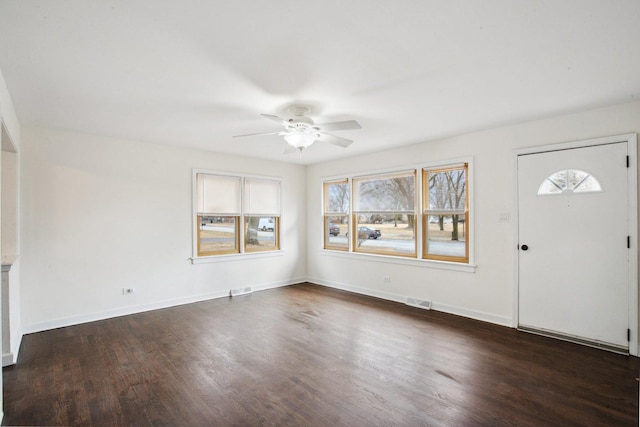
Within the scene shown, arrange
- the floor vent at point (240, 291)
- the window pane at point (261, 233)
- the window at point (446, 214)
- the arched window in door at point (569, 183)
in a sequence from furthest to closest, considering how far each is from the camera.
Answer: the window pane at point (261, 233)
the floor vent at point (240, 291)
the window at point (446, 214)
the arched window in door at point (569, 183)

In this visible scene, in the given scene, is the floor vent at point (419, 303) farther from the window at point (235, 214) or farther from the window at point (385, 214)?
the window at point (235, 214)

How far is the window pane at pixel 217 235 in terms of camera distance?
17.9 ft

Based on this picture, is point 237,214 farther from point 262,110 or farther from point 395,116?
point 395,116

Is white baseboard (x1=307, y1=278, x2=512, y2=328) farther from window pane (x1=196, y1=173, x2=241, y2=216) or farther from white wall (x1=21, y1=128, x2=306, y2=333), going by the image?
window pane (x1=196, y1=173, x2=241, y2=216)

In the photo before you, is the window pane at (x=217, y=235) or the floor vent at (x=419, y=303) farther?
the window pane at (x=217, y=235)

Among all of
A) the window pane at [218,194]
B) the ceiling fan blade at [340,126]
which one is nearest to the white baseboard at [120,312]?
the window pane at [218,194]

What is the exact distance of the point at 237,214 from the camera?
5.86 meters

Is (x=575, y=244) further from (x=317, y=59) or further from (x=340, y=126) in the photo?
(x=317, y=59)

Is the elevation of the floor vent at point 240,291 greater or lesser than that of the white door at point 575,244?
lesser

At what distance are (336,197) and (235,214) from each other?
203 centimetres

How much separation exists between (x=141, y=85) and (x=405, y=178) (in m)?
3.96

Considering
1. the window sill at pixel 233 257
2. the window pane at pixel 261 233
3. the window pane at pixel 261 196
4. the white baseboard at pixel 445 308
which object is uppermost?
the window pane at pixel 261 196

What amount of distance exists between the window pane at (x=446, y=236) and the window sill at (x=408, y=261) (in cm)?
18

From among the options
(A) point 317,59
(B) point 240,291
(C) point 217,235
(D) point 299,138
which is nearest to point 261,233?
(C) point 217,235
